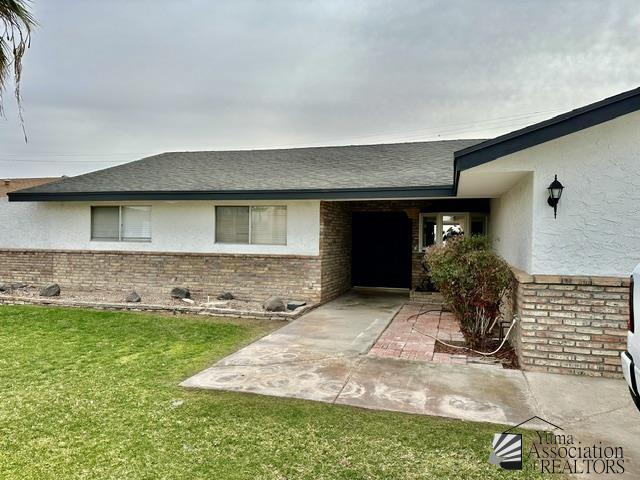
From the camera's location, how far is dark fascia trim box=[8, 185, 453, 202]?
8.16m

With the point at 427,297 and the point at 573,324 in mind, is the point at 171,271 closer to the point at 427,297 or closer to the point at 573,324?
the point at 427,297

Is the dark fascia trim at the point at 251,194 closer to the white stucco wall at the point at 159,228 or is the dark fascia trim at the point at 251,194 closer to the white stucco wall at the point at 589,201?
the white stucco wall at the point at 159,228

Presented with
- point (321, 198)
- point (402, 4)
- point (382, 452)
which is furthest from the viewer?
point (402, 4)

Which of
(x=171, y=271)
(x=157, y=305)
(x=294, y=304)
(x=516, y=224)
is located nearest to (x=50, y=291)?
(x=171, y=271)

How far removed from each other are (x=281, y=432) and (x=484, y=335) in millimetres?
3619

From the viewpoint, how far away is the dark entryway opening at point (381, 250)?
40.2 ft

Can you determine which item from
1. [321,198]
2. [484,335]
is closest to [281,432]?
[484,335]

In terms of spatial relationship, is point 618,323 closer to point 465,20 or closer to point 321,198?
point 321,198

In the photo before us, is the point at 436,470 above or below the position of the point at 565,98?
below

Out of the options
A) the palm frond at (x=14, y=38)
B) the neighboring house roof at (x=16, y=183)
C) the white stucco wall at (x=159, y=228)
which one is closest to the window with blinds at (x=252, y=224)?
the white stucco wall at (x=159, y=228)

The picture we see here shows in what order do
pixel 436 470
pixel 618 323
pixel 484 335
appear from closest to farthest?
1. pixel 436 470
2. pixel 618 323
3. pixel 484 335

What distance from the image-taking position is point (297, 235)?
947cm

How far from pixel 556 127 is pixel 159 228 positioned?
29.0 feet

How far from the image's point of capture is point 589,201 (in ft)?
15.6
